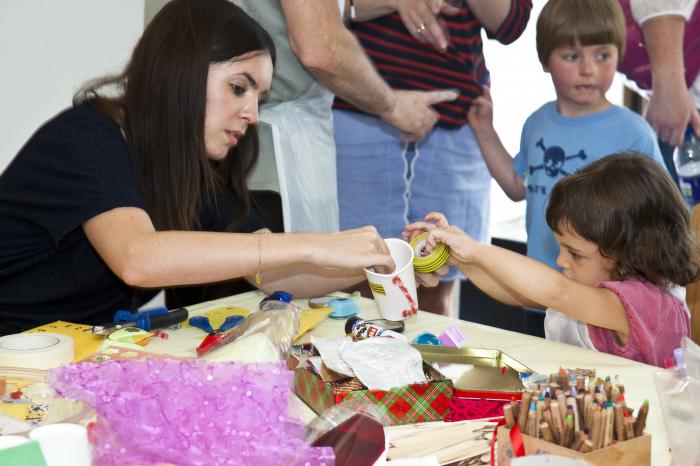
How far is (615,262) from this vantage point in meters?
1.61

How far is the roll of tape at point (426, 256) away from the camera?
1572 millimetres

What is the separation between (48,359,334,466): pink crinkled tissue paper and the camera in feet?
2.53

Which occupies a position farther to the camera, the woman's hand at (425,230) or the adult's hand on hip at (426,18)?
the adult's hand on hip at (426,18)

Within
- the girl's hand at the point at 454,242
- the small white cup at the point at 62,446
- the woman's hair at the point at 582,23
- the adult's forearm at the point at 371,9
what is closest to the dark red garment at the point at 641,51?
the woman's hair at the point at 582,23

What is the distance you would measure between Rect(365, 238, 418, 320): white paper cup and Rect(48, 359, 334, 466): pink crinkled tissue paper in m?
0.66

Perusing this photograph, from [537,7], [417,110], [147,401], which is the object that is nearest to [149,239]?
[147,401]

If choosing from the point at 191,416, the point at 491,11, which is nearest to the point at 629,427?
the point at 191,416

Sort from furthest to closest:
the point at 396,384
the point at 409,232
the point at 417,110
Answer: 1. the point at 417,110
2. the point at 409,232
3. the point at 396,384

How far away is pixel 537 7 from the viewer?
2.46m

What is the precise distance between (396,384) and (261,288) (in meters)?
0.76

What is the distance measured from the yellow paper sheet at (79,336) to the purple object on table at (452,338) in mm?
579

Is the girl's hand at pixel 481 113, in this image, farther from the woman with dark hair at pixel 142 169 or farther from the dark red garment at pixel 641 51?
the woman with dark hair at pixel 142 169

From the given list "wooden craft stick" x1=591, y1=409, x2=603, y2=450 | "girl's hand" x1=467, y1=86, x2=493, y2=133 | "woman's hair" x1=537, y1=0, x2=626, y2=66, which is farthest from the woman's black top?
"woman's hair" x1=537, y1=0, x2=626, y2=66

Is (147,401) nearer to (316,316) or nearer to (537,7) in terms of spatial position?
(316,316)
